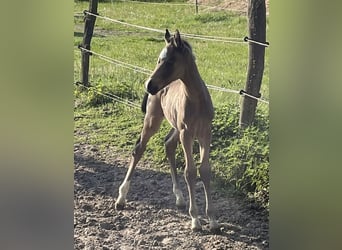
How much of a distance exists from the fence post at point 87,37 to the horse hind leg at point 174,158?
0.56 meters

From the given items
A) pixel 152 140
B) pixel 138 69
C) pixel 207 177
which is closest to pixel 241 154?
pixel 207 177

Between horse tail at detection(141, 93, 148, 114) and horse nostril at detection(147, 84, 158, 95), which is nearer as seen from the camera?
horse nostril at detection(147, 84, 158, 95)

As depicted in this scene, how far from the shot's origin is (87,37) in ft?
11.7

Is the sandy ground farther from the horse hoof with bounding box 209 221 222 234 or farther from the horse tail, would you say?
the horse tail

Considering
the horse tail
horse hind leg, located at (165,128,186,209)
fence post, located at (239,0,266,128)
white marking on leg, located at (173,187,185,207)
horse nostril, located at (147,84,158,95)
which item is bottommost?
white marking on leg, located at (173,187,185,207)

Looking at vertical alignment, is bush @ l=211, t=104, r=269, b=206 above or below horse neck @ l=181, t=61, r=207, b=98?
below

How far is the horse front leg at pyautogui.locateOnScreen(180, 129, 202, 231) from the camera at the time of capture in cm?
344

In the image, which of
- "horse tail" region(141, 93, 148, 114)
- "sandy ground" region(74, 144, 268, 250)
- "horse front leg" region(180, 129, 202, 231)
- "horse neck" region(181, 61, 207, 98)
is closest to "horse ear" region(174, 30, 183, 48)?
"horse neck" region(181, 61, 207, 98)

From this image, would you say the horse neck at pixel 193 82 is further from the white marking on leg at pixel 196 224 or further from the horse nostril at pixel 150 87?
the white marking on leg at pixel 196 224

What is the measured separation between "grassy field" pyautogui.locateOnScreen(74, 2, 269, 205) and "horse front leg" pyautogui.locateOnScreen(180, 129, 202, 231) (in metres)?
0.09
